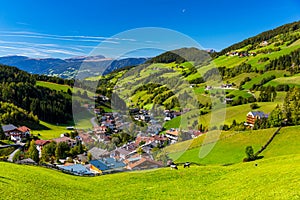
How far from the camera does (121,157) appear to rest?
6091cm

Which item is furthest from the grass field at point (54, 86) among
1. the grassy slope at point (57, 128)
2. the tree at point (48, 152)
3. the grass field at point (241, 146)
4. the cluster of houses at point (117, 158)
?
the grass field at point (241, 146)

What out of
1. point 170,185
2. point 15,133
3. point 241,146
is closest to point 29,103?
point 15,133

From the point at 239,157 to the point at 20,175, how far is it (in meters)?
36.7

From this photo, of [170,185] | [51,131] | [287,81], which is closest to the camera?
[170,185]

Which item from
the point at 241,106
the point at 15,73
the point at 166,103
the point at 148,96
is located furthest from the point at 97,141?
the point at 15,73

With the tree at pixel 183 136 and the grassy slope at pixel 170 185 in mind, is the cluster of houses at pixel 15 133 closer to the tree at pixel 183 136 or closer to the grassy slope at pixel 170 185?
the tree at pixel 183 136

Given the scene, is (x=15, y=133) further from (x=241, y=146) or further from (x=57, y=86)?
(x=57, y=86)

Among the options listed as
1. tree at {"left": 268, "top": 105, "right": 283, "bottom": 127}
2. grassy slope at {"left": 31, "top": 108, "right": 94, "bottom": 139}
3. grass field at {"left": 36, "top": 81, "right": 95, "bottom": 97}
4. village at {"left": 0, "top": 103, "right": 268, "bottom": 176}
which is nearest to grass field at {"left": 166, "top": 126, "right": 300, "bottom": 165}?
tree at {"left": 268, "top": 105, "right": 283, "bottom": 127}

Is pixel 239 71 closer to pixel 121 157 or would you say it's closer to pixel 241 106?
pixel 241 106

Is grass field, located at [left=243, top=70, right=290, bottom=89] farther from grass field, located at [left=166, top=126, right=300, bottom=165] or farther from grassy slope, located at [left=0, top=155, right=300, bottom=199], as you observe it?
grassy slope, located at [left=0, top=155, right=300, bottom=199]

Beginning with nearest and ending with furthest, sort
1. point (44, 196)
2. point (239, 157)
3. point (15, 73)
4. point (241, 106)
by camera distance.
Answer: point (44, 196), point (239, 157), point (241, 106), point (15, 73)

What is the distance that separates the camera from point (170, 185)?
963 inches

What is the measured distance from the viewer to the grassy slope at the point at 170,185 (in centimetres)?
1837

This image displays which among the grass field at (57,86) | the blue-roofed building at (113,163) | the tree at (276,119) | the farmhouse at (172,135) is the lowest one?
the blue-roofed building at (113,163)
